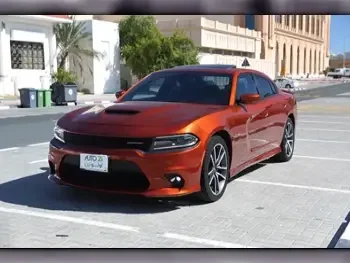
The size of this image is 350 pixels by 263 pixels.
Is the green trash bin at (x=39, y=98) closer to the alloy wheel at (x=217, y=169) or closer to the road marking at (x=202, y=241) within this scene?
the alloy wheel at (x=217, y=169)

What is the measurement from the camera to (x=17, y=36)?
76.8ft

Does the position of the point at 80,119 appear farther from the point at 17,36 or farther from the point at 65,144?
the point at 17,36

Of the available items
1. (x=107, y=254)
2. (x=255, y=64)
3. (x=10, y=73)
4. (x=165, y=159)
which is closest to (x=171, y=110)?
(x=165, y=159)

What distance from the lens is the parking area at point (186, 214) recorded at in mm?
3754

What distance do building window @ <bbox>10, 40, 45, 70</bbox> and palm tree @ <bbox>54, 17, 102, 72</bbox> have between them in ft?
6.52

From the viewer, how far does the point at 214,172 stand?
476 cm

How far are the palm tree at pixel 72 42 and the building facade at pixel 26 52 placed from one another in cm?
111

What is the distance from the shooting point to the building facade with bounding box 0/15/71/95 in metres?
22.6

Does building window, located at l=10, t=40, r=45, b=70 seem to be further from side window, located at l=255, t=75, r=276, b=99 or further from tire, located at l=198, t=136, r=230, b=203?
tire, located at l=198, t=136, r=230, b=203

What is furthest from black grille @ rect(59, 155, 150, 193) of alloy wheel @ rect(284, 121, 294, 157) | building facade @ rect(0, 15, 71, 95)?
building facade @ rect(0, 15, 71, 95)

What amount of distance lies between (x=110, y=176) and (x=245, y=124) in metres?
1.79

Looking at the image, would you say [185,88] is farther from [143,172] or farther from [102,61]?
[102,61]

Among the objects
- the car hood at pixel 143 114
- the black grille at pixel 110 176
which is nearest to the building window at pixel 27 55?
the car hood at pixel 143 114

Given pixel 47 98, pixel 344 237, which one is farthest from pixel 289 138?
pixel 47 98
